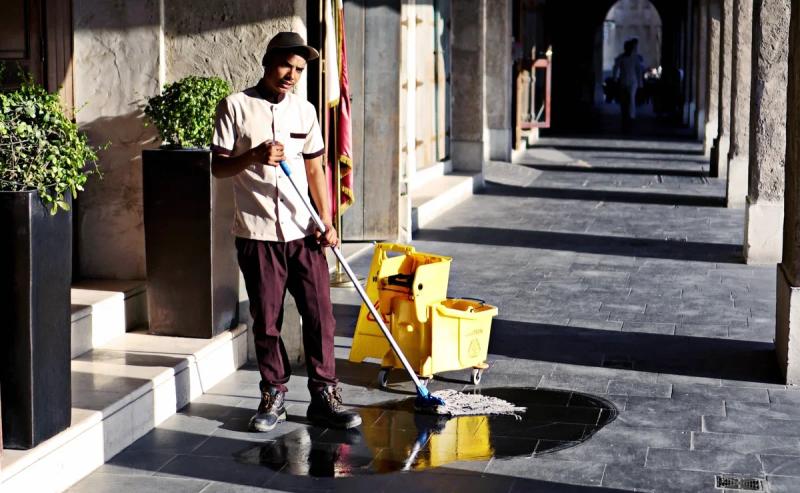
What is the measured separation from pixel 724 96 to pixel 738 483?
37.9ft

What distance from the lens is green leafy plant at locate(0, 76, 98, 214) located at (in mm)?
5008

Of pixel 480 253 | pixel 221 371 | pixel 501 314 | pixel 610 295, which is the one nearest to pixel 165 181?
pixel 221 371

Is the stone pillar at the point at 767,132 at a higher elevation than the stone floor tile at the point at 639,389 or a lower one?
higher

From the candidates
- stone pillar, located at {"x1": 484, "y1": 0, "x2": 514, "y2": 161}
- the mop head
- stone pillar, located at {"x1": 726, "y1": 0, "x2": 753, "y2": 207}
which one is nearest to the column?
stone pillar, located at {"x1": 484, "y1": 0, "x2": 514, "y2": 161}

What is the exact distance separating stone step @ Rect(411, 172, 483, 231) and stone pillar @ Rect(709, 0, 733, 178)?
320 cm

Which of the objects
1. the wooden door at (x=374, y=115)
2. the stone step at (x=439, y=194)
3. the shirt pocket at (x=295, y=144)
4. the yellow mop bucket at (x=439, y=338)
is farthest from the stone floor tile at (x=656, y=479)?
the stone step at (x=439, y=194)

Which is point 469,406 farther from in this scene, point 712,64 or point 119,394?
point 712,64

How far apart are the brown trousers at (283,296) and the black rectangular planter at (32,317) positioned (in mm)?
1048

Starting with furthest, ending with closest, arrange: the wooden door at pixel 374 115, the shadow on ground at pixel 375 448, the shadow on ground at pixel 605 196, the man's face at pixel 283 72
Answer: the shadow on ground at pixel 605 196
the wooden door at pixel 374 115
the man's face at pixel 283 72
the shadow on ground at pixel 375 448

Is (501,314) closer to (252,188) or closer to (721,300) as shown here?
(721,300)

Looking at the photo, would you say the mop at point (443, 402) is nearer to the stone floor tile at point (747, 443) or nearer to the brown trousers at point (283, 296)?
the brown trousers at point (283, 296)

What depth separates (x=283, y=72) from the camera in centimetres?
591

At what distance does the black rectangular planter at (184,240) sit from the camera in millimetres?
6941

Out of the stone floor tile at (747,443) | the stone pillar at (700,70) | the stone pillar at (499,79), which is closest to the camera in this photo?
the stone floor tile at (747,443)
